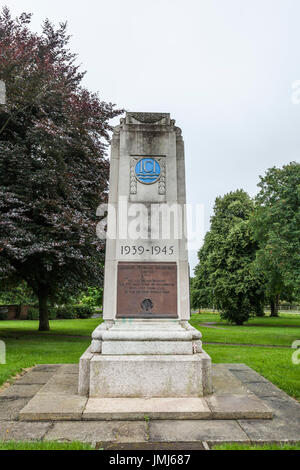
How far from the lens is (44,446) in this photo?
12.5 ft

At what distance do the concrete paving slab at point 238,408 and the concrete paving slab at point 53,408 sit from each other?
1846mm

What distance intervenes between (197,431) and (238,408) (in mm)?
855

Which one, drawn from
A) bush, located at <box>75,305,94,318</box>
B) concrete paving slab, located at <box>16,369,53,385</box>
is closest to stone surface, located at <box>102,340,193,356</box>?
concrete paving slab, located at <box>16,369,53,385</box>

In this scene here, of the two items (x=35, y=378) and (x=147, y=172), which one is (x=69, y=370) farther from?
(x=147, y=172)

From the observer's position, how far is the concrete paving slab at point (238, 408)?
15.5ft

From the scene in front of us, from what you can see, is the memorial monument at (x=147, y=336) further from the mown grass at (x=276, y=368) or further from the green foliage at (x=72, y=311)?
the green foliage at (x=72, y=311)

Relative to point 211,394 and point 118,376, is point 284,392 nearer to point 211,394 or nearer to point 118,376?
point 211,394

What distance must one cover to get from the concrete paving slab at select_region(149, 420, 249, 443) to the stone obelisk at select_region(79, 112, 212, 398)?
80 centimetres

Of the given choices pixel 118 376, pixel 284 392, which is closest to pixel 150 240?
pixel 118 376

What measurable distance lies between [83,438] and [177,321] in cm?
252

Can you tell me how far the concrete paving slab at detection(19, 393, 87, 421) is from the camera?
15.2 feet

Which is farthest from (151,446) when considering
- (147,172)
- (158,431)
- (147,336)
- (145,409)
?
(147,172)

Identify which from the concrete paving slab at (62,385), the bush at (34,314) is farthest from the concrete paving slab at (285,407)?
the bush at (34,314)

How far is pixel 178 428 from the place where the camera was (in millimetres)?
4379
